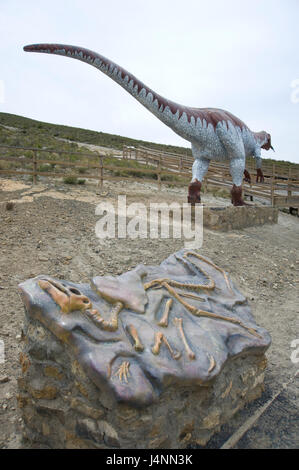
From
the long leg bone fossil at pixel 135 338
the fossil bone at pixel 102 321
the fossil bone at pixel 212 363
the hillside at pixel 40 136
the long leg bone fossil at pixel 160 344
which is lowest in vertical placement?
the fossil bone at pixel 212 363

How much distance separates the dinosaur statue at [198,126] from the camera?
16.2 ft

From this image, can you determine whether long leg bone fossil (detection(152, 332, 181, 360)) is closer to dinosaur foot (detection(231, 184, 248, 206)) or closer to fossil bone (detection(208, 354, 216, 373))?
fossil bone (detection(208, 354, 216, 373))

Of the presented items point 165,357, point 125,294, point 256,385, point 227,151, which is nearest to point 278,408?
point 256,385

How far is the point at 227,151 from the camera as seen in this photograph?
253 inches

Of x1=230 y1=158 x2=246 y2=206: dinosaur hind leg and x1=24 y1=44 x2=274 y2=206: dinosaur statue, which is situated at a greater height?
x1=24 y1=44 x2=274 y2=206: dinosaur statue

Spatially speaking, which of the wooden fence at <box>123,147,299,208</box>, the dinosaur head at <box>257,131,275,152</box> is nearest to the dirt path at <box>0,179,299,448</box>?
the dinosaur head at <box>257,131,275,152</box>

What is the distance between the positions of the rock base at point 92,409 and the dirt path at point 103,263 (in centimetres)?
19

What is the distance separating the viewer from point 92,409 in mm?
1481

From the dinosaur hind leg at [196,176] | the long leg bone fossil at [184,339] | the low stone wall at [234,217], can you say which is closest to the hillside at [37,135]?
the dinosaur hind leg at [196,176]

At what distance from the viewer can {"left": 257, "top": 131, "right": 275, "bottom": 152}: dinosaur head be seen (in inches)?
295

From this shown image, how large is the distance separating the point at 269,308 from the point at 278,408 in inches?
63.7

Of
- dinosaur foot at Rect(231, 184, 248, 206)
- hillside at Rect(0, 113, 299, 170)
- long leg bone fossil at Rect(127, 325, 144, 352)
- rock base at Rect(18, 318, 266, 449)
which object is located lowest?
rock base at Rect(18, 318, 266, 449)

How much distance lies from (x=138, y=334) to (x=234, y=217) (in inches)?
201

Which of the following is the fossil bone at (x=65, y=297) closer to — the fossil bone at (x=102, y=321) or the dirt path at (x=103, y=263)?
the fossil bone at (x=102, y=321)
